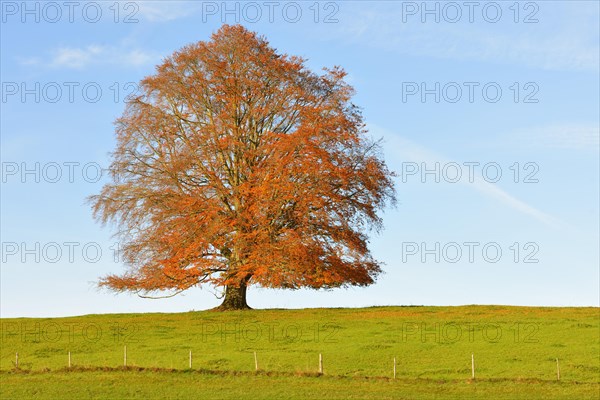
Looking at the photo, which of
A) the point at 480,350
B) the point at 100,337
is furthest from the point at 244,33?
the point at 480,350

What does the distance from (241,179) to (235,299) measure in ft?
25.0

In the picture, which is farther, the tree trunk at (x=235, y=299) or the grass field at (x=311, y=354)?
the tree trunk at (x=235, y=299)

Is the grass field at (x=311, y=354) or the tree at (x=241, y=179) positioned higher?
the tree at (x=241, y=179)

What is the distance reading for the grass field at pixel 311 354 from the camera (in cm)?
3050

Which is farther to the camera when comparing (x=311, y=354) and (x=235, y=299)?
(x=235, y=299)

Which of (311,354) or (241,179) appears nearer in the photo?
(311,354)

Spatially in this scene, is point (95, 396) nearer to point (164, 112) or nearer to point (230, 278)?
point (230, 278)

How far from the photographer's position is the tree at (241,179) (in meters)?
46.8

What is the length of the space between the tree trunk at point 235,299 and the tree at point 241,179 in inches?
Result: 2.7

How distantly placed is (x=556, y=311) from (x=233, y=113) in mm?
23817

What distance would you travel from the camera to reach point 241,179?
4959cm

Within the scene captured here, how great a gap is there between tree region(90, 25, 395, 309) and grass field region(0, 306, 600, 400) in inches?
119

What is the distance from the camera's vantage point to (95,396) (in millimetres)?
29922

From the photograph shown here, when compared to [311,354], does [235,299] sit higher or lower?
higher
